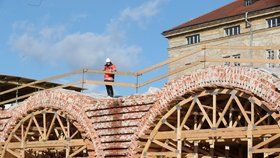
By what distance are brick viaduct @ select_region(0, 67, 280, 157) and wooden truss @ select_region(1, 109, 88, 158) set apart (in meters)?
0.24

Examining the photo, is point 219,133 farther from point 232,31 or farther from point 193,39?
point 193,39

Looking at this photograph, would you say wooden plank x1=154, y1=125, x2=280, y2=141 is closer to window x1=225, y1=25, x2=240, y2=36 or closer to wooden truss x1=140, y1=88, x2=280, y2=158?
wooden truss x1=140, y1=88, x2=280, y2=158

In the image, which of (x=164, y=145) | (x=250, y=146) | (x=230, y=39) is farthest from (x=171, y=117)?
(x=230, y=39)

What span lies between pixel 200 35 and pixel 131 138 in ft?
154

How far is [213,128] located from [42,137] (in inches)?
285

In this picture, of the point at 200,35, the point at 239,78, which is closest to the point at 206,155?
the point at 239,78

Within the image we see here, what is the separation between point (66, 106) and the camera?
21438mm

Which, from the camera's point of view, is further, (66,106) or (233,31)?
(233,31)

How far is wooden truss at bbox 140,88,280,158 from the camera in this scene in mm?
16578

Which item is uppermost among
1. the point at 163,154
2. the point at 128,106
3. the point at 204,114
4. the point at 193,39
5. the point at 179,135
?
the point at 193,39

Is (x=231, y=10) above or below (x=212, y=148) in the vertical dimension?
above

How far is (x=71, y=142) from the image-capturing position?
69.6 ft

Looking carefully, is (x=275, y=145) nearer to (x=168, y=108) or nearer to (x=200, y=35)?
(x=168, y=108)

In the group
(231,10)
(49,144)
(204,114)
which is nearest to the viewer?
(204,114)
